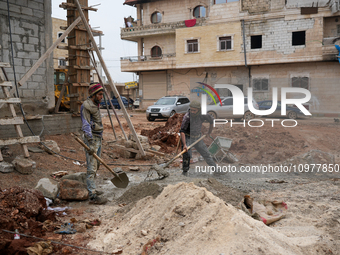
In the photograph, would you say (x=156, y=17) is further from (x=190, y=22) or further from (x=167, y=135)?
(x=167, y=135)

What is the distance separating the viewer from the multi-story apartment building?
2433 centimetres

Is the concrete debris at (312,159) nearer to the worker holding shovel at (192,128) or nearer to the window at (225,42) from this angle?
the worker holding shovel at (192,128)

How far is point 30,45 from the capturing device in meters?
9.16

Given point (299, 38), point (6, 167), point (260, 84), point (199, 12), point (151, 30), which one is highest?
point (199, 12)

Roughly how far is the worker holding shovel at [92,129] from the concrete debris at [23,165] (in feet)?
5.39

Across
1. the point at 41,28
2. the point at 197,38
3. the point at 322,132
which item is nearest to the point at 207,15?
the point at 197,38

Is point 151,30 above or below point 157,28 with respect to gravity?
→ below

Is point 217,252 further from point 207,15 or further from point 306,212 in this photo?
point 207,15

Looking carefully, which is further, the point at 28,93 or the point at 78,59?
the point at 78,59

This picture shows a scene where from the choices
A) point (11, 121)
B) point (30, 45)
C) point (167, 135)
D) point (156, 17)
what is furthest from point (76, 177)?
point (156, 17)

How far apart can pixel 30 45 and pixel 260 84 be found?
2104 cm

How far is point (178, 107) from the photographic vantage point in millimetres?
20641

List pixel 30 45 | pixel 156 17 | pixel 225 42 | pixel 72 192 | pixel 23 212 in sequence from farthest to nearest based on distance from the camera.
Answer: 1. pixel 156 17
2. pixel 225 42
3. pixel 30 45
4. pixel 72 192
5. pixel 23 212

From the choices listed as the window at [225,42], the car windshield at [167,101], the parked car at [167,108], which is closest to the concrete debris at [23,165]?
the parked car at [167,108]
